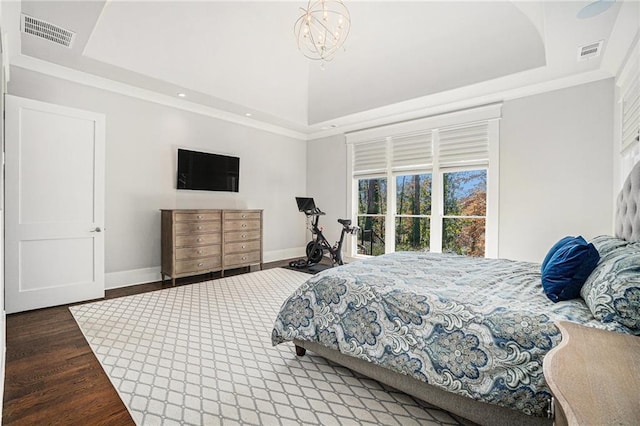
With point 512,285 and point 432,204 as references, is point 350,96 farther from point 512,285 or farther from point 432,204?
point 512,285

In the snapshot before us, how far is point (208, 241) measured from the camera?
4.78m

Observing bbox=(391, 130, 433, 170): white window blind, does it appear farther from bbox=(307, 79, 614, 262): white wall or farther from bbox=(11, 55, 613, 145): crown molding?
bbox=(307, 79, 614, 262): white wall

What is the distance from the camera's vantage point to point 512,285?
6.84 feet

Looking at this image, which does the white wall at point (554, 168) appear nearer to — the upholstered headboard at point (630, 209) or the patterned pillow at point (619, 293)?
the upholstered headboard at point (630, 209)

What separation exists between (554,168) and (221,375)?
4.49 metres

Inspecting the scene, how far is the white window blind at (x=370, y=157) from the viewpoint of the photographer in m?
A: 5.87

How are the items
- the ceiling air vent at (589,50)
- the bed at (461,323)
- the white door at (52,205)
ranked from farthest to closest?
the white door at (52,205), the ceiling air vent at (589,50), the bed at (461,323)

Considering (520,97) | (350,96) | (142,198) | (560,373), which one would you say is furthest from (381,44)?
(560,373)

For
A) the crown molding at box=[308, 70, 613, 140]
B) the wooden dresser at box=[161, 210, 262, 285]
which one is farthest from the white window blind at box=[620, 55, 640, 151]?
the wooden dresser at box=[161, 210, 262, 285]

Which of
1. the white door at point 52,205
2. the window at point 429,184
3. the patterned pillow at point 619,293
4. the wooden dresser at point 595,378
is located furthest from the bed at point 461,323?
the white door at point 52,205

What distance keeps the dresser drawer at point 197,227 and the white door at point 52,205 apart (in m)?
0.94

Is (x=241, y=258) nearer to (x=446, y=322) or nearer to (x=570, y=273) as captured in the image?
(x=446, y=322)

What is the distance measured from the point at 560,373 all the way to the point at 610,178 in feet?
13.3

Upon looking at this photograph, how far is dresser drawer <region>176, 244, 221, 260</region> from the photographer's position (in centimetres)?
446
